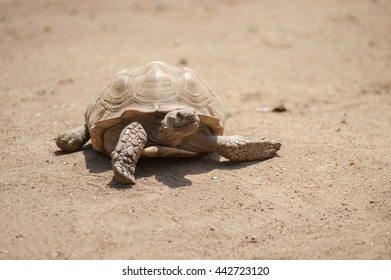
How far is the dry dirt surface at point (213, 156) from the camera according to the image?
332 centimetres

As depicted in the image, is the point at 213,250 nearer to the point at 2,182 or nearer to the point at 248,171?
the point at 248,171

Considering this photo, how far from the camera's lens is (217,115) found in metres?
4.50

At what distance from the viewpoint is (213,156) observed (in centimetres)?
467

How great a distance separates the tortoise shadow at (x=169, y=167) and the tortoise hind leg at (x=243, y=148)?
90 mm

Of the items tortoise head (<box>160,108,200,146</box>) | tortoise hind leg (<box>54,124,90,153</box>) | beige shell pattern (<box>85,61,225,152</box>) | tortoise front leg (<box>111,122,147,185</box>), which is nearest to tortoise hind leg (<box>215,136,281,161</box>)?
beige shell pattern (<box>85,61,225,152</box>)

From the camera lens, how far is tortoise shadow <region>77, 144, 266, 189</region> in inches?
160

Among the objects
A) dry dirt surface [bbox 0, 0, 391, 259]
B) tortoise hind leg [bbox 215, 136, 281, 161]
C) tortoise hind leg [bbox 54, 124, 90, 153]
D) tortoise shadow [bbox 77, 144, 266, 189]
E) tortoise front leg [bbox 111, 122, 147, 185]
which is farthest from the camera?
tortoise hind leg [bbox 54, 124, 90, 153]

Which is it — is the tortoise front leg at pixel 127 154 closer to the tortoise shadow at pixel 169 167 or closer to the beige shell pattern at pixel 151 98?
the tortoise shadow at pixel 169 167

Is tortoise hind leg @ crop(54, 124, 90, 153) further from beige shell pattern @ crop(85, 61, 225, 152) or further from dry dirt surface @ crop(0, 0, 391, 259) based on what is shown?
beige shell pattern @ crop(85, 61, 225, 152)

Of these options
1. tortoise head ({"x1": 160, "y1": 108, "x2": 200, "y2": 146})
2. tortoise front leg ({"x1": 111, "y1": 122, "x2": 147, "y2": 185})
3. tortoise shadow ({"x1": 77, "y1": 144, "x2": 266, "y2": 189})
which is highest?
tortoise head ({"x1": 160, "y1": 108, "x2": 200, "y2": 146})

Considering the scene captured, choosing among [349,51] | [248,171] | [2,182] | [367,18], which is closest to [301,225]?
[248,171]

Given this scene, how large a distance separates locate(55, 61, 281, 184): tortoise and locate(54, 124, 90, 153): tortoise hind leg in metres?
0.01

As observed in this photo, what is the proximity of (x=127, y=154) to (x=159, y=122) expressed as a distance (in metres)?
0.44

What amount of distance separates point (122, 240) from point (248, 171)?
1.44 meters
